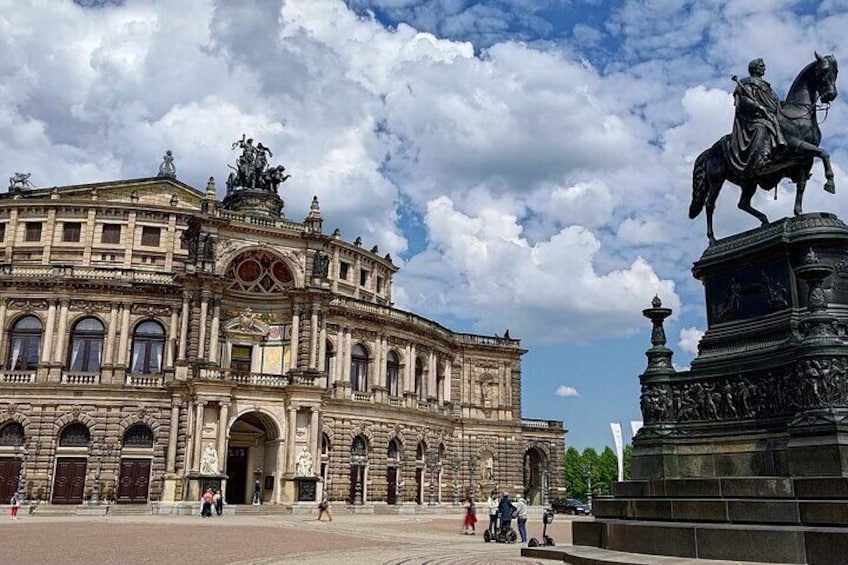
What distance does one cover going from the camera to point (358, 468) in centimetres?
5525

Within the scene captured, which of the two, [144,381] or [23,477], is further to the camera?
[144,381]

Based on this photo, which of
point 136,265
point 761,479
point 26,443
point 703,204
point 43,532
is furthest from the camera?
point 136,265

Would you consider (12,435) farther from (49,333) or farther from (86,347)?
(86,347)

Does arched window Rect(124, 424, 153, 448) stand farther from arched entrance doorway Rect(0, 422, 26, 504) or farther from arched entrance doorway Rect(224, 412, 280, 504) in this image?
arched entrance doorway Rect(0, 422, 26, 504)

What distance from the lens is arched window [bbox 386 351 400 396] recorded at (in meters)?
59.4

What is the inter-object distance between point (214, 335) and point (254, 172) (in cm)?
1534

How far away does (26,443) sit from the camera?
48750 millimetres

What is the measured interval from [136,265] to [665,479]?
53.0 m

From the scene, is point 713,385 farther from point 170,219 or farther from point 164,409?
point 170,219

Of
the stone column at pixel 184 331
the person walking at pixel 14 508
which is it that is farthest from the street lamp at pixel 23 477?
the stone column at pixel 184 331

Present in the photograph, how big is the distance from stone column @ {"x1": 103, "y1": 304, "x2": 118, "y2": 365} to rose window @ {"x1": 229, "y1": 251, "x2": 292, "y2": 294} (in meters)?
7.72

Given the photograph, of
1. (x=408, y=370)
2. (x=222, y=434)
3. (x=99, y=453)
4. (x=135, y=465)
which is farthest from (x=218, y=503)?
(x=408, y=370)

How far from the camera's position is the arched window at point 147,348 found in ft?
172

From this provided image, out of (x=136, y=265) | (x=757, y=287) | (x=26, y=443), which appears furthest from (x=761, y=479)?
(x=136, y=265)
